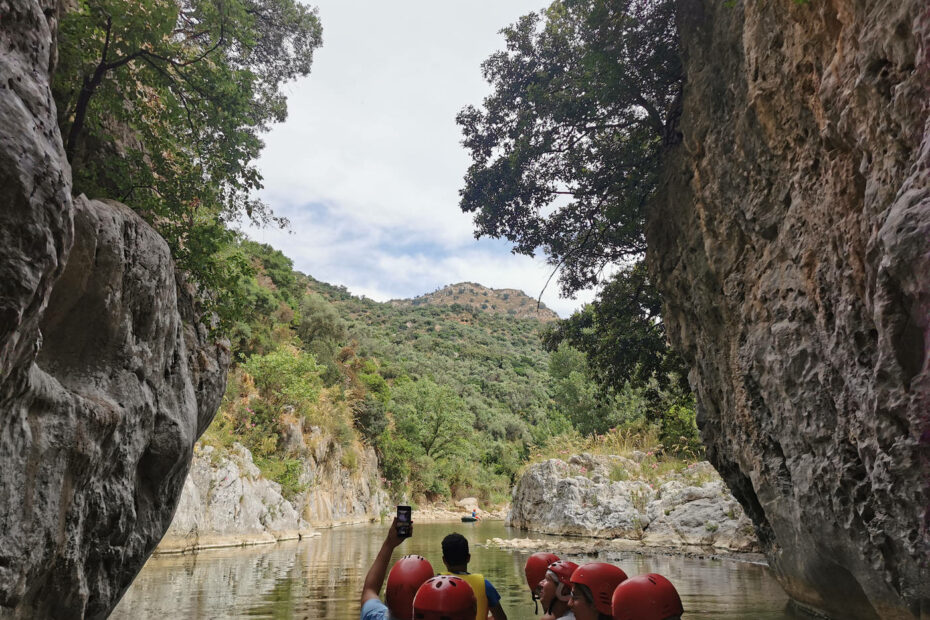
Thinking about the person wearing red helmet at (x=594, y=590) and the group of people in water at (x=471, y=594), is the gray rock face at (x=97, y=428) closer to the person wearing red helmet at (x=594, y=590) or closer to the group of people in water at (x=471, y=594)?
the group of people in water at (x=471, y=594)

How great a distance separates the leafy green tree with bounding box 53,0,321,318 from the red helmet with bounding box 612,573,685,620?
270 inches

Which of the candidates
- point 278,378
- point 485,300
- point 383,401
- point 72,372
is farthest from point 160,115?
point 485,300

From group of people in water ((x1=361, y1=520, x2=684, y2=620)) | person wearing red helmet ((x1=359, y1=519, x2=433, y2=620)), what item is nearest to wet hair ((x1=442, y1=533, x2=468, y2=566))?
group of people in water ((x1=361, y1=520, x2=684, y2=620))

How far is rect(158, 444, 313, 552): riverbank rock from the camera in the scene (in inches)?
597

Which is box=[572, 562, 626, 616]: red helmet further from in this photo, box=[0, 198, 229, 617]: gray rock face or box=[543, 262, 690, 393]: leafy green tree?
box=[543, 262, 690, 393]: leafy green tree

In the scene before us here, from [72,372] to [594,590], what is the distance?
5.58 m

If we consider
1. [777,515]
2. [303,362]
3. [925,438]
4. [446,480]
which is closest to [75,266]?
[925,438]

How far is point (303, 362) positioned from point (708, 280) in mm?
21923

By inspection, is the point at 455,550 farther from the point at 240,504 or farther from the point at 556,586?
the point at 240,504

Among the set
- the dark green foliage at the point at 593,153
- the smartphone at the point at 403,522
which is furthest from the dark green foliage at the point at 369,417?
the smartphone at the point at 403,522

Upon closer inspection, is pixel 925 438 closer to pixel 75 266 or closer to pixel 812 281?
pixel 812 281

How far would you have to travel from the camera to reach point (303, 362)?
2747 cm

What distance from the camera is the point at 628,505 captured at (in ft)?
60.3

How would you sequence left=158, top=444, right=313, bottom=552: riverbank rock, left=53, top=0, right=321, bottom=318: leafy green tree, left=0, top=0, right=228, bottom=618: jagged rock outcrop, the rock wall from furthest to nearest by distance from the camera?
the rock wall → left=158, top=444, right=313, bottom=552: riverbank rock → left=53, top=0, right=321, bottom=318: leafy green tree → left=0, top=0, right=228, bottom=618: jagged rock outcrop
